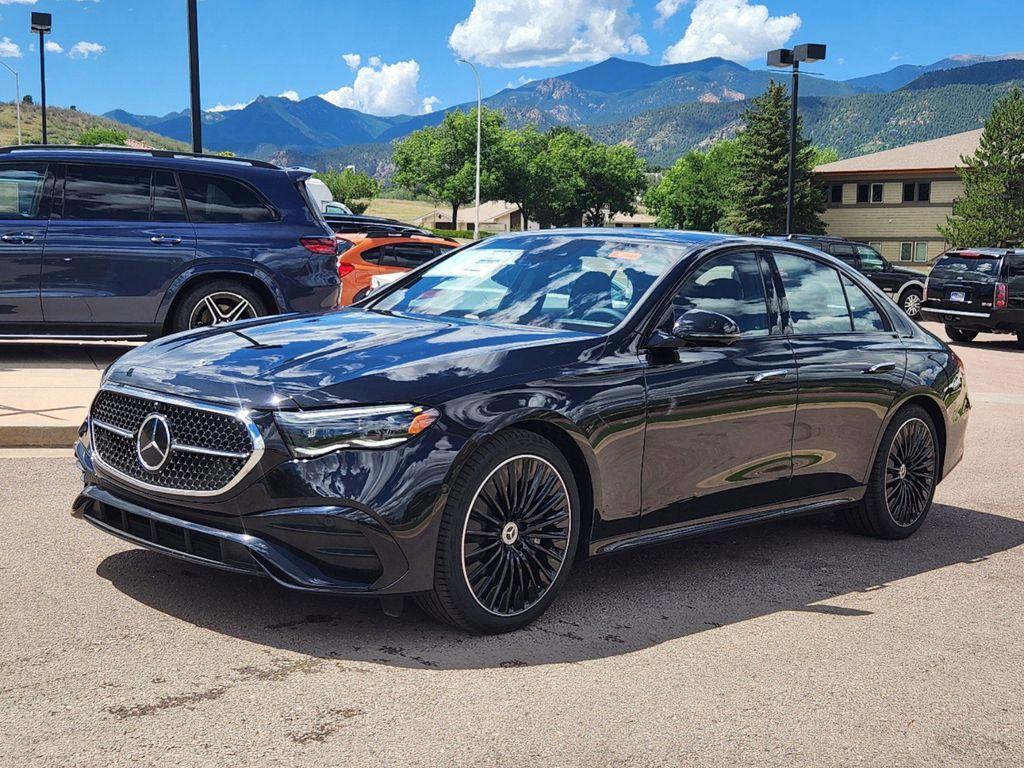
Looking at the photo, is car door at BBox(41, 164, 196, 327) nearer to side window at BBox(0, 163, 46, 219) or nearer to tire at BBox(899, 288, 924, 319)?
side window at BBox(0, 163, 46, 219)

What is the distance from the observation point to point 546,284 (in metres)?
5.91

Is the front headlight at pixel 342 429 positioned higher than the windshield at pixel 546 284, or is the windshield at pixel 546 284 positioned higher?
the windshield at pixel 546 284

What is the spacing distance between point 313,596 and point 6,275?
778 centimetres

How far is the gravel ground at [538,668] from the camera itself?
385cm

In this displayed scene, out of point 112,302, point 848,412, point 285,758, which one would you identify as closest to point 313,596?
point 285,758

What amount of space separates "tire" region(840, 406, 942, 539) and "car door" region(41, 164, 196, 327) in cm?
730

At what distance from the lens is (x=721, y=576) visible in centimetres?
609

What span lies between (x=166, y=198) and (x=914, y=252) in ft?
223

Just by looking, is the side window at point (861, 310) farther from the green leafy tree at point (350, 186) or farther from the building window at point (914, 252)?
the green leafy tree at point (350, 186)

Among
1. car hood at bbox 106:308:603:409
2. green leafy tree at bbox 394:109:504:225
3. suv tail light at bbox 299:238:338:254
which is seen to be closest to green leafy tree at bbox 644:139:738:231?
green leafy tree at bbox 394:109:504:225

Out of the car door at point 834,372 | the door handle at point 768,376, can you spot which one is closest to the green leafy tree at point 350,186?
the car door at point 834,372

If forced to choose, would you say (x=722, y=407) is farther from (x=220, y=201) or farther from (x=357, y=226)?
(x=357, y=226)

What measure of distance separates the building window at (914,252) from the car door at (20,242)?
2661 inches

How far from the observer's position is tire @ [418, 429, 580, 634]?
15.4ft
